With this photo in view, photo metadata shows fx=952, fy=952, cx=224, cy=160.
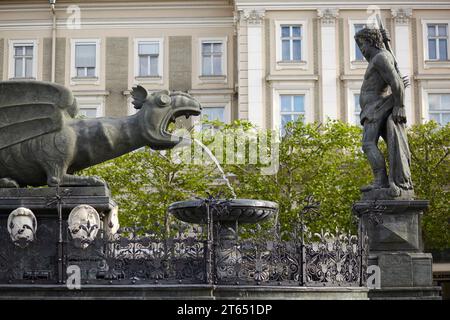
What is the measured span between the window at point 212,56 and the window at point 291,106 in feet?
11.7

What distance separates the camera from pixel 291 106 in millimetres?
39469

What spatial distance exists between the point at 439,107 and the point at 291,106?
6.18 meters

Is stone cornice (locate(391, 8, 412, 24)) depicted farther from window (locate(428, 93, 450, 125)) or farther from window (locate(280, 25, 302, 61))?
window (locate(280, 25, 302, 61))

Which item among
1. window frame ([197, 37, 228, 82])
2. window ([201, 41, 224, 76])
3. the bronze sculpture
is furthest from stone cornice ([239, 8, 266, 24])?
the bronze sculpture

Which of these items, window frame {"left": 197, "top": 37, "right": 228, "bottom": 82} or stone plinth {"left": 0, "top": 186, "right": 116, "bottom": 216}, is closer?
stone plinth {"left": 0, "top": 186, "right": 116, "bottom": 216}

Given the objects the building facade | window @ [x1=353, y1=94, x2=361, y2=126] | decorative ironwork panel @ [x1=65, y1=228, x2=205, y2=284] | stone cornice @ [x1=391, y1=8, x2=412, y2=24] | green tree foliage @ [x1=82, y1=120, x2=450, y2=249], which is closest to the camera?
decorative ironwork panel @ [x1=65, y1=228, x2=205, y2=284]

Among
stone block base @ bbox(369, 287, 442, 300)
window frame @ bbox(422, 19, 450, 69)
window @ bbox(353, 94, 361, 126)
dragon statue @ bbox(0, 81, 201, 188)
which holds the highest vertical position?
window frame @ bbox(422, 19, 450, 69)

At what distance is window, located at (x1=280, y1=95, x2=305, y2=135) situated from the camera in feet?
128

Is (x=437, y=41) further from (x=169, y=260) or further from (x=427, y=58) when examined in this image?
(x=169, y=260)

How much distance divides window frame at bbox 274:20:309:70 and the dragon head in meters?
27.8

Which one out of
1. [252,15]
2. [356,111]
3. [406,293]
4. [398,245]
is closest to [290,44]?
[252,15]

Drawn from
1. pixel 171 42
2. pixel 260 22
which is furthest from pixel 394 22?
pixel 171 42

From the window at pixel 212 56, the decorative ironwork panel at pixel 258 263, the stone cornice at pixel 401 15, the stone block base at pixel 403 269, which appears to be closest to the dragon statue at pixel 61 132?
the decorative ironwork panel at pixel 258 263

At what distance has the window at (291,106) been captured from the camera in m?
39.2
